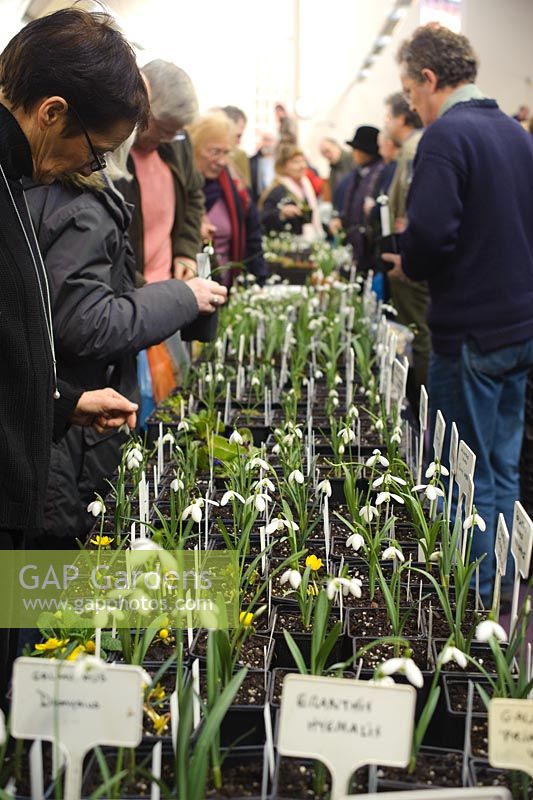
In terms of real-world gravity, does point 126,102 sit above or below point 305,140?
below

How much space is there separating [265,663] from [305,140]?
1953 cm

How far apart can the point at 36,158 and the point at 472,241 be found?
1.75 metres

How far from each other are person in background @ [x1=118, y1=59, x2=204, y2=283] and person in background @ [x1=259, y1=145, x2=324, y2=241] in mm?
3657

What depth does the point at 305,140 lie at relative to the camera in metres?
20.0

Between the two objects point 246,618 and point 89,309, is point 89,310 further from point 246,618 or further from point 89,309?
point 246,618

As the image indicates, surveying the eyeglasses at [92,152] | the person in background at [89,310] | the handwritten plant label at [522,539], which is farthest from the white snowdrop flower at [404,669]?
the person in background at [89,310]

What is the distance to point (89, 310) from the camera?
2.10 meters

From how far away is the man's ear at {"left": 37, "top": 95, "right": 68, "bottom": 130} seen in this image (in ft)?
5.16

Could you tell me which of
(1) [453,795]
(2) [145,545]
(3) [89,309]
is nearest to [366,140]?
(3) [89,309]

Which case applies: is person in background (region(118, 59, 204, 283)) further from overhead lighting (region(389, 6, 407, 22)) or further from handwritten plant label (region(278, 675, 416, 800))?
overhead lighting (region(389, 6, 407, 22))

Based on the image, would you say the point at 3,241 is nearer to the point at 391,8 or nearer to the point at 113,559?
the point at 113,559

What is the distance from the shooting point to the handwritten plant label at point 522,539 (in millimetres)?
1308

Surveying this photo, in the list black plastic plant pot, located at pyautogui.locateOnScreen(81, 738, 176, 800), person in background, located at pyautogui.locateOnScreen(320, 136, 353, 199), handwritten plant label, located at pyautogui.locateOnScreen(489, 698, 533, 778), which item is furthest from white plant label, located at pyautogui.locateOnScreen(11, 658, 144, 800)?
person in background, located at pyautogui.locateOnScreen(320, 136, 353, 199)

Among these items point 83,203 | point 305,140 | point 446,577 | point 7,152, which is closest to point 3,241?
point 7,152
